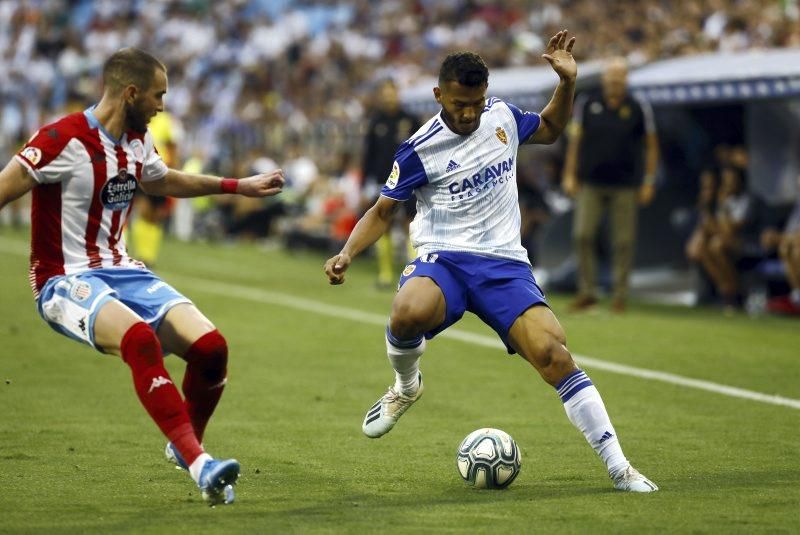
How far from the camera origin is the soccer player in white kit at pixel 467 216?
7.11 metres

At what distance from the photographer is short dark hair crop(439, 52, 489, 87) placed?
7.03 m

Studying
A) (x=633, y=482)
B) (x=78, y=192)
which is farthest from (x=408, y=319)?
(x=78, y=192)

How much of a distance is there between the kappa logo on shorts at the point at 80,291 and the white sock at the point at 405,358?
1.58 m

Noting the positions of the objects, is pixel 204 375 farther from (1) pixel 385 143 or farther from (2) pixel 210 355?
(1) pixel 385 143

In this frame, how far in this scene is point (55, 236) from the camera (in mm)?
6836

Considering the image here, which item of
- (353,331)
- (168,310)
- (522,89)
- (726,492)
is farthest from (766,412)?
(522,89)

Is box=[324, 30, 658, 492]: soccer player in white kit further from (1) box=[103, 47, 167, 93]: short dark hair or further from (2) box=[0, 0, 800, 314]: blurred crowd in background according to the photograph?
(2) box=[0, 0, 800, 314]: blurred crowd in background

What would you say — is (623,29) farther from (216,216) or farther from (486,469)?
(486,469)

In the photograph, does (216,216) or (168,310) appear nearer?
(168,310)

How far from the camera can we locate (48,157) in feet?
21.9

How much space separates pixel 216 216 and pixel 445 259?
63.8ft

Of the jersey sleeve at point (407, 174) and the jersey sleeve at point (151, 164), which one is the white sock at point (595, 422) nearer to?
the jersey sleeve at point (407, 174)

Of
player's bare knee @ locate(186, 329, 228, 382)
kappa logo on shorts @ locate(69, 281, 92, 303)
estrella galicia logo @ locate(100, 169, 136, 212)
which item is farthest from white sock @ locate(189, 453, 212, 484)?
estrella galicia logo @ locate(100, 169, 136, 212)

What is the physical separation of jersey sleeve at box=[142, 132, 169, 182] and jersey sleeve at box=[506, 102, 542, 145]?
1.75m
